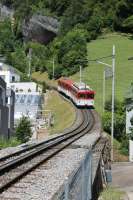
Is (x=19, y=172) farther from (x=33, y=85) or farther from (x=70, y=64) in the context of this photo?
(x=70, y=64)

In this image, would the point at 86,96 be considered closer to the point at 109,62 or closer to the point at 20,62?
the point at 109,62

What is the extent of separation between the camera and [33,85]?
5266 inches

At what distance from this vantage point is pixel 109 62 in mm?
153125

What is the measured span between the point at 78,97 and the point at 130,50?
85.6m

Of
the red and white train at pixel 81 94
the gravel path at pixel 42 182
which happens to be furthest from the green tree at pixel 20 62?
the gravel path at pixel 42 182

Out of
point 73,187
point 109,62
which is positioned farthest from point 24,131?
point 109,62

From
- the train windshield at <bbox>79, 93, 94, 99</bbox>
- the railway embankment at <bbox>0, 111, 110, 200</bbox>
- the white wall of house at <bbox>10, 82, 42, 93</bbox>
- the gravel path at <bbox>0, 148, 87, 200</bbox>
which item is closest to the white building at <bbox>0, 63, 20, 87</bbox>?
the white wall of house at <bbox>10, 82, 42, 93</bbox>

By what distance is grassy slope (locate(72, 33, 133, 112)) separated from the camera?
4675 inches

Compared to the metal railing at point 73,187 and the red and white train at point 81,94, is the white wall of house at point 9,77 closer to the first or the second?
the red and white train at point 81,94

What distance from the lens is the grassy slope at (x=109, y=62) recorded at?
4675 inches

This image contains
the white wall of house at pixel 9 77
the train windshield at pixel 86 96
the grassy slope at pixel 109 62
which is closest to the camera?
the train windshield at pixel 86 96

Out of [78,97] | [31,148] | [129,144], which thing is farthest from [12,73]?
[31,148]

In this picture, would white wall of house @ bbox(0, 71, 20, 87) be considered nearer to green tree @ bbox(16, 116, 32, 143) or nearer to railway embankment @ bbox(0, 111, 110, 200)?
green tree @ bbox(16, 116, 32, 143)

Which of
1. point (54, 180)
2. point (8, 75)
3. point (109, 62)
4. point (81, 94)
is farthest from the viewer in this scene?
point (109, 62)
